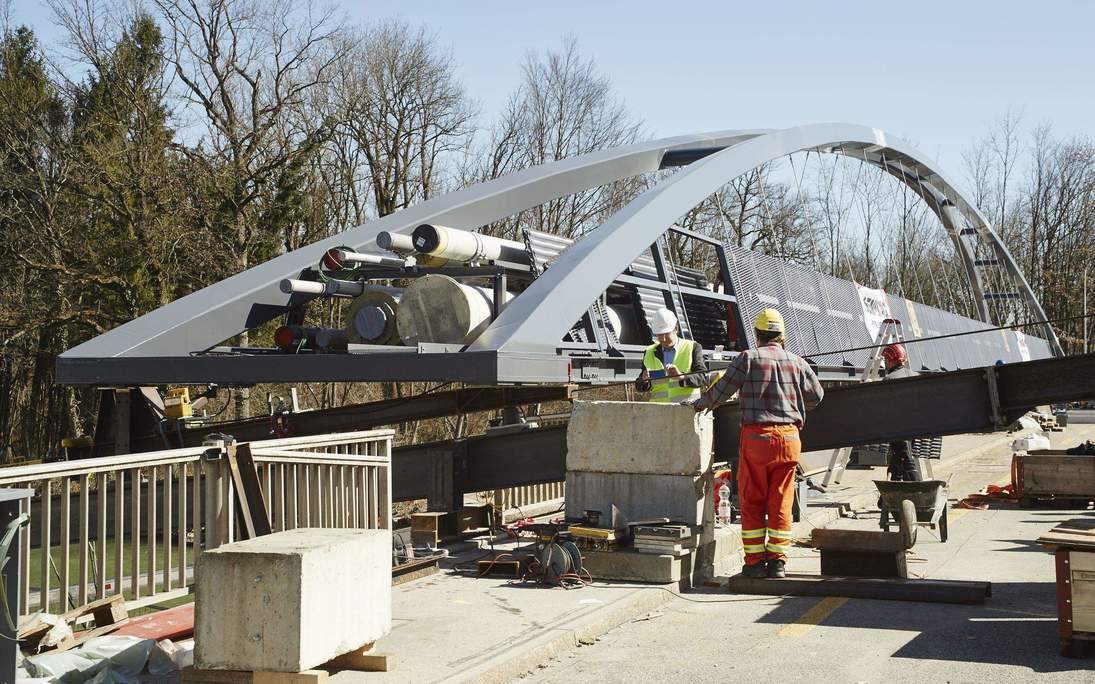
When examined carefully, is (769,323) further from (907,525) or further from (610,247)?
(610,247)

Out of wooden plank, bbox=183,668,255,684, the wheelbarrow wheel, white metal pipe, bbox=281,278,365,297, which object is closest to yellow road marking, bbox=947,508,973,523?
the wheelbarrow wheel

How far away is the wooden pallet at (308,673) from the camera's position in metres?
5.55

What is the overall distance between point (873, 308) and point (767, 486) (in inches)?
590

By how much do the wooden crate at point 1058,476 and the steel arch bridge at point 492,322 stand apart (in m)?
2.74

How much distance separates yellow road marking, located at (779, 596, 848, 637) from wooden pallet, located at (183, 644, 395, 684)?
2892 millimetres

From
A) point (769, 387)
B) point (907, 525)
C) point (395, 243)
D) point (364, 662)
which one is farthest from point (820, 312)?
point (364, 662)

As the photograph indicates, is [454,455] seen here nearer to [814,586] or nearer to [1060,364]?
[814,586]

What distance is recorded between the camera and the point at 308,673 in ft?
18.2

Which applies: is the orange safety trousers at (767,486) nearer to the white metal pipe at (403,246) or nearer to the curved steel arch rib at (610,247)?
the curved steel arch rib at (610,247)

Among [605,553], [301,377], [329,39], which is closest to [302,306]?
[301,377]

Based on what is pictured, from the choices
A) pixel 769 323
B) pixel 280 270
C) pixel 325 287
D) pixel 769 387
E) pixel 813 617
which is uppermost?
pixel 280 270

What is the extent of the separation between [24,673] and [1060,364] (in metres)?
8.62

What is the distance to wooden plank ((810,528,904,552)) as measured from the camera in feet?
29.7

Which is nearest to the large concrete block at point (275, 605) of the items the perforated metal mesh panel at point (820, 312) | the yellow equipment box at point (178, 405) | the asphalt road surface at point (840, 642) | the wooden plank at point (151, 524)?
the asphalt road surface at point (840, 642)
